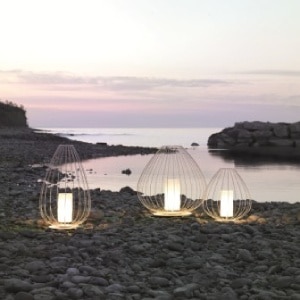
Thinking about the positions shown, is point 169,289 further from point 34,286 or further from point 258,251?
point 258,251

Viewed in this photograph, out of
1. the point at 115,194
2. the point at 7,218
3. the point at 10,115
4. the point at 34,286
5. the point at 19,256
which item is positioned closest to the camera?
the point at 34,286

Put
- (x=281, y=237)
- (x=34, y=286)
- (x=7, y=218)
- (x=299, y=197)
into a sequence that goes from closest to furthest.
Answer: (x=34, y=286)
(x=281, y=237)
(x=7, y=218)
(x=299, y=197)

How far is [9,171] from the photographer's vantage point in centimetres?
1565

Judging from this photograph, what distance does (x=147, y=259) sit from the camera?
528 centimetres

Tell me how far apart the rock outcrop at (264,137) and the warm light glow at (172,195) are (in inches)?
1577

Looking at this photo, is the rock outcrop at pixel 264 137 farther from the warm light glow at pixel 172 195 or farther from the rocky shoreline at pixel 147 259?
the rocky shoreline at pixel 147 259

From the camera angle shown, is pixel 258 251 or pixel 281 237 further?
pixel 281 237

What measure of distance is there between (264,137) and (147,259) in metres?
46.8

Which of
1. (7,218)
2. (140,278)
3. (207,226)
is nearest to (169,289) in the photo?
(140,278)

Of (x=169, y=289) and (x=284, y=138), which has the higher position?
(x=284, y=138)

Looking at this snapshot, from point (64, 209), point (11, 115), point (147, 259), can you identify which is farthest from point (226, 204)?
point (11, 115)

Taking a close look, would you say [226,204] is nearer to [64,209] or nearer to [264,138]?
[64,209]

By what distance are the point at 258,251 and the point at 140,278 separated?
5.08 ft

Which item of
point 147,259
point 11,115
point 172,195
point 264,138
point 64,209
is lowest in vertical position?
point 147,259
